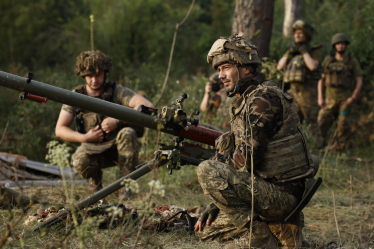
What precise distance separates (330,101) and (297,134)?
20.5 ft

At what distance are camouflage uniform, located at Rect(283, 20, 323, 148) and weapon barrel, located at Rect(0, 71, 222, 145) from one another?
493 cm

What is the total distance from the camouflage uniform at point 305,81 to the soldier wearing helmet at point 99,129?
12.7 ft

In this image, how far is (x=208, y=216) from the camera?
4.41 meters

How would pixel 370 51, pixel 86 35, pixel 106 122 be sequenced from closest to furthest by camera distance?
pixel 106 122, pixel 370 51, pixel 86 35

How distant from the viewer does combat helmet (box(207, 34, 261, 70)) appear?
13.4ft

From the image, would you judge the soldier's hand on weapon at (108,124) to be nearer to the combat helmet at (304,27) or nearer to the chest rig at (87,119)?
the chest rig at (87,119)

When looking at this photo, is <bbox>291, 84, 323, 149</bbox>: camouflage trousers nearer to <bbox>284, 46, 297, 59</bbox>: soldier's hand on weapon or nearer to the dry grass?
<bbox>284, 46, 297, 59</bbox>: soldier's hand on weapon

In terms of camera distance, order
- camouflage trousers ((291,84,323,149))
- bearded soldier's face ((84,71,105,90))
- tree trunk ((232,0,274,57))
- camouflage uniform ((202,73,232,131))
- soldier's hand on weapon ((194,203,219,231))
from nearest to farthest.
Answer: soldier's hand on weapon ((194,203,219,231)), bearded soldier's face ((84,71,105,90)), tree trunk ((232,0,274,57)), camouflage uniform ((202,73,232,131)), camouflage trousers ((291,84,323,149))

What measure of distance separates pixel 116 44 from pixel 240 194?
40.0ft

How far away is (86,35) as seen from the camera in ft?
51.3

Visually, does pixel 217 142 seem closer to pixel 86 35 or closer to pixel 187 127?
pixel 187 127

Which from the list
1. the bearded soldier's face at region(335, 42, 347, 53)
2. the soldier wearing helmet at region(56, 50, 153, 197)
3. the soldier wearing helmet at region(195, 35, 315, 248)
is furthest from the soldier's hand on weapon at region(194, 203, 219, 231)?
the bearded soldier's face at region(335, 42, 347, 53)

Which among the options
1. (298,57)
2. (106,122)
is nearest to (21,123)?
(106,122)

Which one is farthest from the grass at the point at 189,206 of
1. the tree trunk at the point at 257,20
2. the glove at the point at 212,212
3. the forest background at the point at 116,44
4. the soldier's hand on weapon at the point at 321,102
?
the forest background at the point at 116,44
